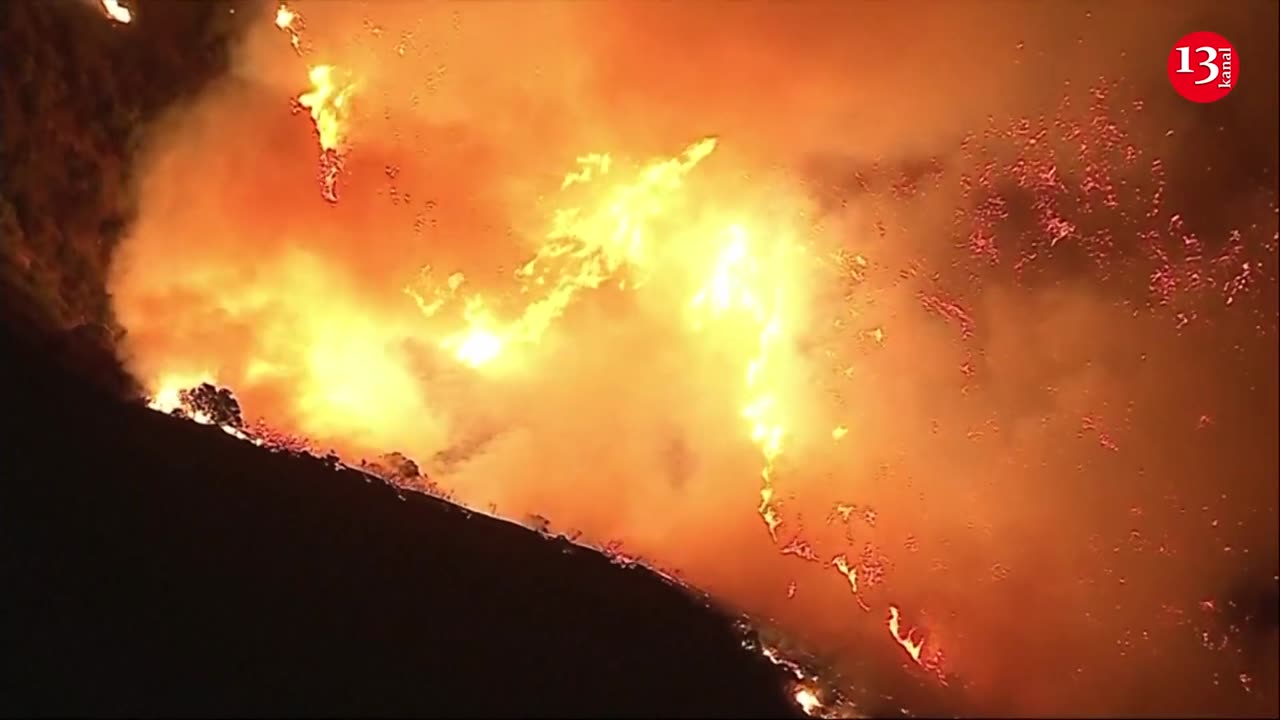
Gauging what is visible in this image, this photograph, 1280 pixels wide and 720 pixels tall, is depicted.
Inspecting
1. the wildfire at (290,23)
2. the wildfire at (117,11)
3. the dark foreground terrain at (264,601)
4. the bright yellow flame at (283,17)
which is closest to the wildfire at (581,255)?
the dark foreground terrain at (264,601)

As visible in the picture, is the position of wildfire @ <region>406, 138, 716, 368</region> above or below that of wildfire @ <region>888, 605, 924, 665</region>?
above

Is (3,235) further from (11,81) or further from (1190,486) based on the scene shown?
(1190,486)

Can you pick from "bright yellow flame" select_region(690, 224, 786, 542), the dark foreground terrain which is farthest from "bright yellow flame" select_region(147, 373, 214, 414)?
"bright yellow flame" select_region(690, 224, 786, 542)

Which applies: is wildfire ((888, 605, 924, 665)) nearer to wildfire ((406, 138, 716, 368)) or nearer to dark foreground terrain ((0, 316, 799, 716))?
dark foreground terrain ((0, 316, 799, 716))

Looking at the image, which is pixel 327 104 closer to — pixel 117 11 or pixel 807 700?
pixel 117 11

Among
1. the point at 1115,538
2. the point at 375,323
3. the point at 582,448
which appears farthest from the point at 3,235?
→ the point at 1115,538

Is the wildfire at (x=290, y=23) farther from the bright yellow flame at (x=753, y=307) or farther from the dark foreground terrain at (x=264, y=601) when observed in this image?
the bright yellow flame at (x=753, y=307)

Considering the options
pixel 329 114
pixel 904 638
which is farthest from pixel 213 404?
pixel 904 638
